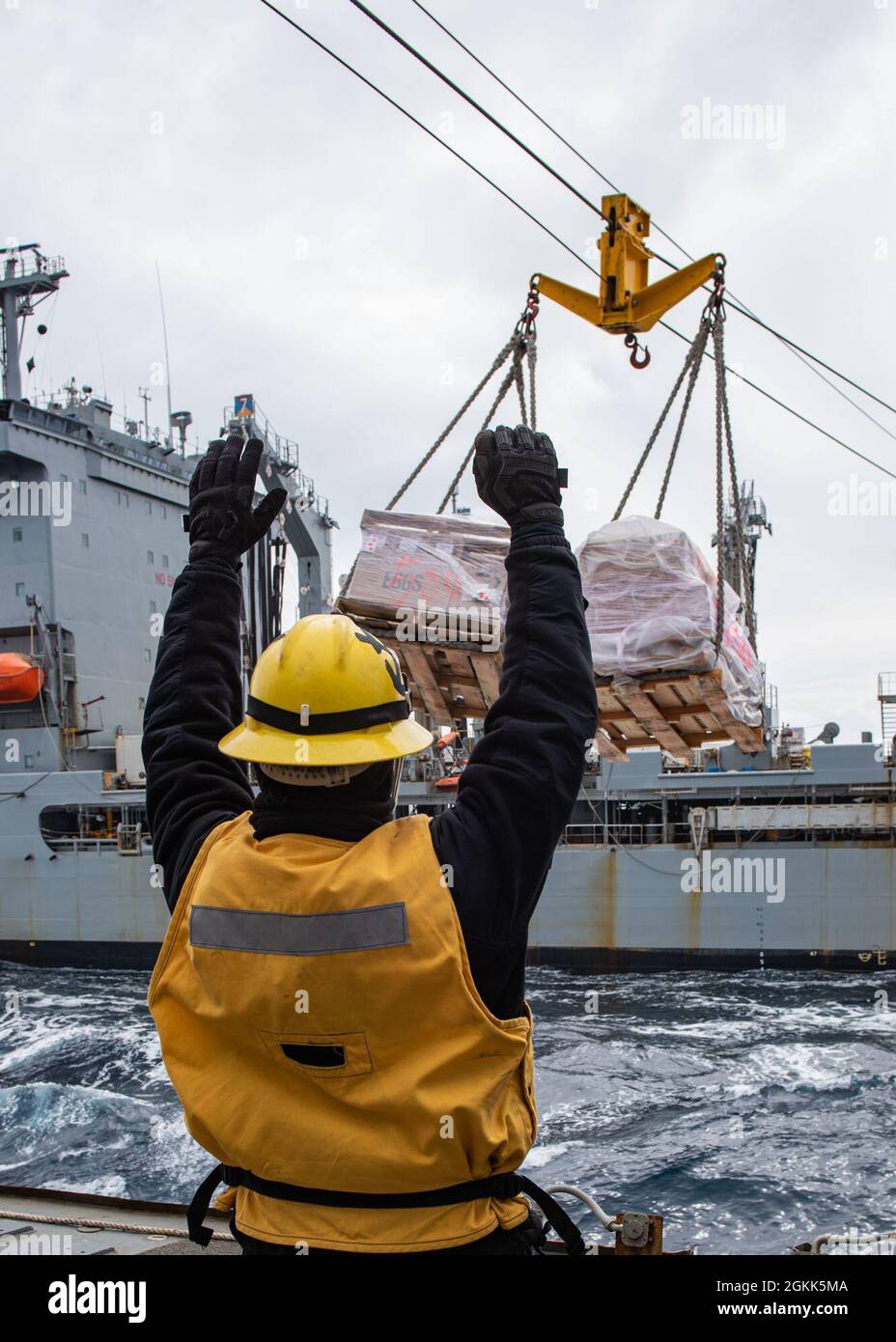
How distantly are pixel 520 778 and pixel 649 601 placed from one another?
327cm

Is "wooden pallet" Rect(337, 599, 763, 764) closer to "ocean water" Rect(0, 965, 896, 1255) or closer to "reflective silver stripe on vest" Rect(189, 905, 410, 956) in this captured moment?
"reflective silver stripe on vest" Rect(189, 905, 410, 956)

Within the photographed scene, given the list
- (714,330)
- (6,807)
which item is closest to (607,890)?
(6,807)

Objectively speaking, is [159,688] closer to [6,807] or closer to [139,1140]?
[139,1140]

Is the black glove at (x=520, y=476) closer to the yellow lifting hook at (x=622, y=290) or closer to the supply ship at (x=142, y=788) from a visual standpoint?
the yellow lifting hook at (x=622, y=290)

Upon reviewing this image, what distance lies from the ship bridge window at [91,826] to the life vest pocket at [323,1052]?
75.4ft

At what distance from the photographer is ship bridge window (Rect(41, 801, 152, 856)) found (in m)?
23.9

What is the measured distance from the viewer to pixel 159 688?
7.55 feet

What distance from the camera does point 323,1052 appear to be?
1.74 m

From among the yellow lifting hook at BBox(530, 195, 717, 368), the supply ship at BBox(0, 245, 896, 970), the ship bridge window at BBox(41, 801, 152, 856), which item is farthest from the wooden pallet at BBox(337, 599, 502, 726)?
the ship bridge window at BBox(41, 801, 152, 856)

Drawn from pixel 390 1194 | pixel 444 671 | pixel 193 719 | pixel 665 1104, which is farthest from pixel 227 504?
pixel 665 1104

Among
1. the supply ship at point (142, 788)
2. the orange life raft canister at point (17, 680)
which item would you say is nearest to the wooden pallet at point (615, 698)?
the supply ship at point (142, 788)

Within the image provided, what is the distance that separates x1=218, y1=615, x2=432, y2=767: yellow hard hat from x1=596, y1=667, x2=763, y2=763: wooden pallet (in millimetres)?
2947

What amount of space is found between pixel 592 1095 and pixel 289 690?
12.2m

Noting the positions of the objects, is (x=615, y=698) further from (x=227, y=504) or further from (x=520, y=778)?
(x=520, y=778)
